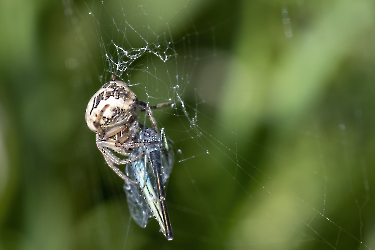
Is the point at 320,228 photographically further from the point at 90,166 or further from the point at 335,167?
the point at 90,166

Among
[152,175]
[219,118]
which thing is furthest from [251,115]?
[152,175]

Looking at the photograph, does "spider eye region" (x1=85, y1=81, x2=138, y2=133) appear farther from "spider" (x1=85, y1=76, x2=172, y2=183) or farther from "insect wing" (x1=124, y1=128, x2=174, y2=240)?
"insect wing" (x1=124, y1=128, x2=174, y2=240)

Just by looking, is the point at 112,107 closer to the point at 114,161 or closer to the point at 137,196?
the point at 114,161

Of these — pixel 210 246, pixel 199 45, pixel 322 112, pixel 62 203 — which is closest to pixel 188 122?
pixel 199 45

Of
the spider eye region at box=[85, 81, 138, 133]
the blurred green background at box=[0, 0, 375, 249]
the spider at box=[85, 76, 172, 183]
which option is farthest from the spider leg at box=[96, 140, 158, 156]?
the blurred green background at box=[0, 0, 375, 249]

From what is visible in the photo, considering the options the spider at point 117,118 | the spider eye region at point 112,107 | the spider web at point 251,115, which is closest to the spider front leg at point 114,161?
the spider at point 117,118

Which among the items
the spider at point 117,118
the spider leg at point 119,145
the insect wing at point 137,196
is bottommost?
the insect wing at point 137,196

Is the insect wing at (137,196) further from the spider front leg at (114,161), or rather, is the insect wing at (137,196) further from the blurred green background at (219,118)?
the blurred green background at (219,118)
